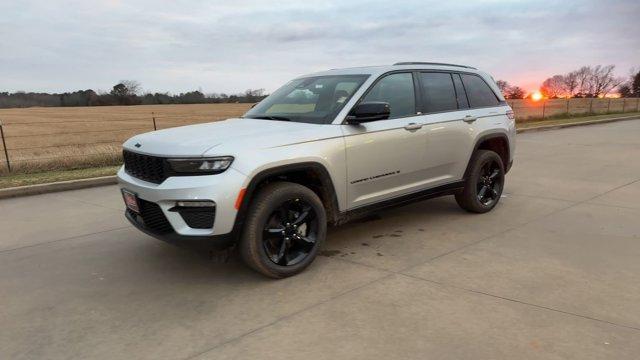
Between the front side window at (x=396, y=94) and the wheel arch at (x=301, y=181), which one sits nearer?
the wheel arch at (x=301, y=181)

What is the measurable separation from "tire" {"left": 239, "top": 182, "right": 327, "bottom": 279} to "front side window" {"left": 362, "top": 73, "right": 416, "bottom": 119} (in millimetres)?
1266

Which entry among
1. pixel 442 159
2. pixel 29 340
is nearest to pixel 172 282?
pixel 29 340

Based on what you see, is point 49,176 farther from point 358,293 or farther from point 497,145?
point 497,145

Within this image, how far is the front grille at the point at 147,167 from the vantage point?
405 centimetres

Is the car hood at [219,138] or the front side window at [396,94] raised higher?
the front side window at [396,94]

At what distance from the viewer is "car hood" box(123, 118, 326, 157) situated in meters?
3.94

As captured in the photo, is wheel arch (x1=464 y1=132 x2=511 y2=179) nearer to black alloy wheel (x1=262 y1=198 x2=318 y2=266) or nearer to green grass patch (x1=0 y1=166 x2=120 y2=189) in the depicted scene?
black alloy wheel (x1=262 y1=198 x2=318 y2=266)

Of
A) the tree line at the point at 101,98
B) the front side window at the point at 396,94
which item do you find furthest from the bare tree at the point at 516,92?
the front side window at the point at 396,94

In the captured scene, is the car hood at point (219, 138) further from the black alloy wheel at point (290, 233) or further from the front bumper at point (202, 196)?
the black alloy wheel at point (290, 233)

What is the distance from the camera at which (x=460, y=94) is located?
599 centimetres

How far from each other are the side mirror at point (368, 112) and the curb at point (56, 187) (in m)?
5.87

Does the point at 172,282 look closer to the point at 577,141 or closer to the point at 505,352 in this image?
the point at 505,352

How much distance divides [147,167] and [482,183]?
13.3ft

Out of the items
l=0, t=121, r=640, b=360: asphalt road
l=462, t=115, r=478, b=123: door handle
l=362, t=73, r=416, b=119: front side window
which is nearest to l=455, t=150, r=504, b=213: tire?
l=0, t=121, r=640, b=360: asphalt road
